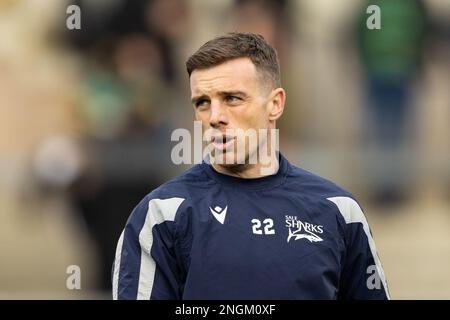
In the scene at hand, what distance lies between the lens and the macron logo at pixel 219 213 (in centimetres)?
434

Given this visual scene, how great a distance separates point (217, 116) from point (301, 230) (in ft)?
1.67

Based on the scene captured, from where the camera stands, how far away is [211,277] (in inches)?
167

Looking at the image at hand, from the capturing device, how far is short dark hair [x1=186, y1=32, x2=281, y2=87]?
4.46m

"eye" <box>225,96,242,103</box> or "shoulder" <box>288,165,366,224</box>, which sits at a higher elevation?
"eye" <box>225,96,242,103</box>

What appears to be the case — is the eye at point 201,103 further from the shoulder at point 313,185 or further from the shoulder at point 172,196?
the shoulder at point 313,185

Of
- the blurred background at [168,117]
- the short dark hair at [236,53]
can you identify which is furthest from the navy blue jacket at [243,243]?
the blurred background at [168,117]

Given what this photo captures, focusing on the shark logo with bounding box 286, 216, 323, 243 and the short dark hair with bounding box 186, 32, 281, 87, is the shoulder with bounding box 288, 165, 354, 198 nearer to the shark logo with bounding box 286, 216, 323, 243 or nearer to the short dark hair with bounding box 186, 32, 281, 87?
the shark logo with bounding box 286, 216, 323, 243

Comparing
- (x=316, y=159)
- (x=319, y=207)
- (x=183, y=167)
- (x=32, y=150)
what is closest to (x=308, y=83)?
(x=316, y=159)

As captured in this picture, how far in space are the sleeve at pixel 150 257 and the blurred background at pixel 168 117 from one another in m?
4.37

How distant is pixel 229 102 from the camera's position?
4.46 metres

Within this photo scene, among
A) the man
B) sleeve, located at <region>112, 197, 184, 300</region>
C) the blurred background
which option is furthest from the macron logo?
the blurred background

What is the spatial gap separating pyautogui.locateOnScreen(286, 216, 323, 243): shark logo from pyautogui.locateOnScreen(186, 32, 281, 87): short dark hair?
1.88 feet

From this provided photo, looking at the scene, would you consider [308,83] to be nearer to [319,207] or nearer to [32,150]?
[32,150]

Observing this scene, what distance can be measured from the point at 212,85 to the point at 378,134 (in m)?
6.04
